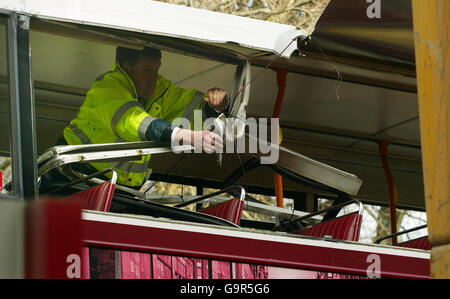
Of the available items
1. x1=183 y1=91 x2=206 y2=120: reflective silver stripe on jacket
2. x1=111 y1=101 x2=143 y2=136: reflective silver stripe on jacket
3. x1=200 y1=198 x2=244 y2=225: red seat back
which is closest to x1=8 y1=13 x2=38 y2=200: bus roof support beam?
x1=111 y1=101 x2=143 y2=136: reflective silver stripe on jacket

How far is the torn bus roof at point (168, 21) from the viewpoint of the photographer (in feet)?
11.7

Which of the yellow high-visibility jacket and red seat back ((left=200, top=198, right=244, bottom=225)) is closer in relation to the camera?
the yellow high-visibility jacket

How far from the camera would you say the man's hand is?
3996mm

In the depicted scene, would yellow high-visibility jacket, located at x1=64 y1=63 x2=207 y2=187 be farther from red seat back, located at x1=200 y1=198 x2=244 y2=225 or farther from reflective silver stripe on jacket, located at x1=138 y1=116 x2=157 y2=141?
red seat back, located at x1=200 y1=198 x2=244 y2=225

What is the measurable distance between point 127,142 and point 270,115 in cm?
148

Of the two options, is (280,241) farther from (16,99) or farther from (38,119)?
(38,119)

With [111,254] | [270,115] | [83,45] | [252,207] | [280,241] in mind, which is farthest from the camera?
[270,115]

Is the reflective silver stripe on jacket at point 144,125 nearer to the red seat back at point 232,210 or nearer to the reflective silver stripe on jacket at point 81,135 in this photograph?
the reflective silver stripe on jacket at point 81,135

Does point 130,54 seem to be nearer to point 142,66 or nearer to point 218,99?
point 142,66

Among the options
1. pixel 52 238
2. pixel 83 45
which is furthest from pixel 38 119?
pixel 52 238

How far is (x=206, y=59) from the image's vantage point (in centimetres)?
407

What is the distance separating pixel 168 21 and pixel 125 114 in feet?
1.58

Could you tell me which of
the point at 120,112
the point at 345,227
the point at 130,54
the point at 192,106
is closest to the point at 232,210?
the point at 192,106

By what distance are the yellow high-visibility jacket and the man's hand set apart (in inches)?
3.1
